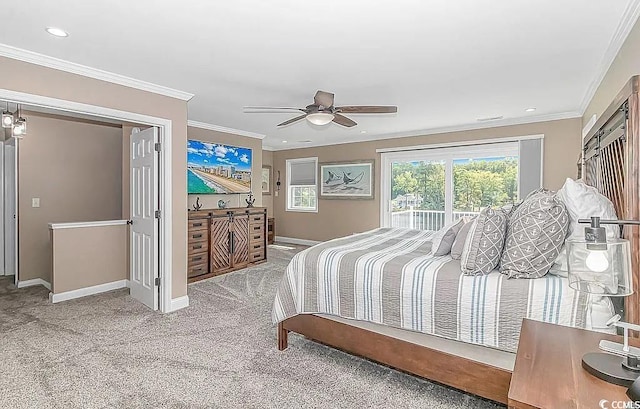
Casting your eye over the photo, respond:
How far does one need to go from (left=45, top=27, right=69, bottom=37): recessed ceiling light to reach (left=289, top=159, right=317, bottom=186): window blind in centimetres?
589

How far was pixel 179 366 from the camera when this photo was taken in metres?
2.60

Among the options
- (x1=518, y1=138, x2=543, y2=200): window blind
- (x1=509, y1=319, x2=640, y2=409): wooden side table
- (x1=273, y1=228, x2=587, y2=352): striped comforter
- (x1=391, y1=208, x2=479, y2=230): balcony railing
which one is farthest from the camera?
(x1=391, y1=208, x2=479, y2=230): balcony railing

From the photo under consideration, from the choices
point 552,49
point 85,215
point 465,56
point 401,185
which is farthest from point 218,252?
point 552,49

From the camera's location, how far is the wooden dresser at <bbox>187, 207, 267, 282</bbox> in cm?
504

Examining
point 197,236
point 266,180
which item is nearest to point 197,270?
point 197,236

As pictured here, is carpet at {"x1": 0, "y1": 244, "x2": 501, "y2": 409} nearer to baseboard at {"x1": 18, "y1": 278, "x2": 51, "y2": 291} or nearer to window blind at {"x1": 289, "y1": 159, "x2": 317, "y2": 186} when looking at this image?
baseboard at {"x1": 18, "y1": 278, "x2": 51, "y2": 291}

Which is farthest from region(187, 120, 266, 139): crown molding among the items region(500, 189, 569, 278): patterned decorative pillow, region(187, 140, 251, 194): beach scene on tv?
region(500, 189, 569, 278): patterned decorative pillow

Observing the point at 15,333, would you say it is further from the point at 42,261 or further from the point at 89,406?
the point at 42,261

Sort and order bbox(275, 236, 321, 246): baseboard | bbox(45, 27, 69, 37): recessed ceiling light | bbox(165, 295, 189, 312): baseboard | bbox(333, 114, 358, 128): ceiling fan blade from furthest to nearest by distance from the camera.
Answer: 1. bbox(275, 236, 321, 246): baseboard
2. bbox(165, 295, 189, 312): baseboard
3. bbox(333, 114, 358, 128): ceiling fan blade
4. bbox(45, 27, 69, 37): recessed ceiling light

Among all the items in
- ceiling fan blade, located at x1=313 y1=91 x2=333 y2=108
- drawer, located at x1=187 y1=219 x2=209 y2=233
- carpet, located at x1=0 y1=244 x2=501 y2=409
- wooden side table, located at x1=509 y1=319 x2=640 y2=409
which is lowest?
carpet, located at x1=0 y1=244 x2=501 y2=409

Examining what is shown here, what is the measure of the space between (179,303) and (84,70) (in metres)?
2.55

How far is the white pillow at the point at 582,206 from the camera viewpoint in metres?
1.99

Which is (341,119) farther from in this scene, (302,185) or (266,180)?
(266,180)

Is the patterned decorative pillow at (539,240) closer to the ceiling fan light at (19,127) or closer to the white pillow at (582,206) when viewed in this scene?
the white pillow at (582,206)
